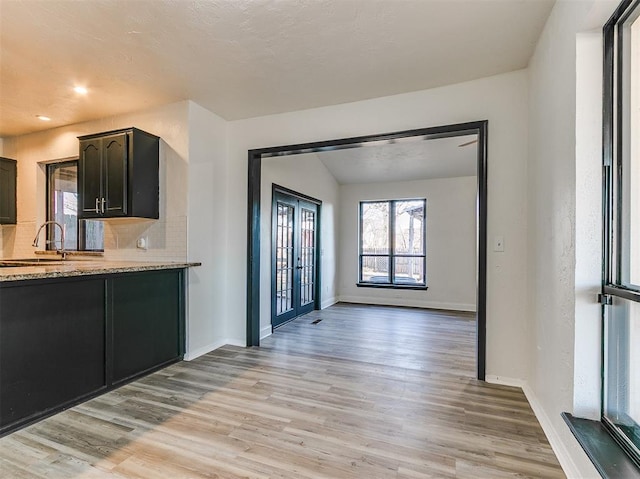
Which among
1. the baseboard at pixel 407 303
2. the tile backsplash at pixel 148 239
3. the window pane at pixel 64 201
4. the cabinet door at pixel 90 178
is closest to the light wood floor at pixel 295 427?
the tile backsplash at pixel 148 239

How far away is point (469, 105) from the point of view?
2.94 metres

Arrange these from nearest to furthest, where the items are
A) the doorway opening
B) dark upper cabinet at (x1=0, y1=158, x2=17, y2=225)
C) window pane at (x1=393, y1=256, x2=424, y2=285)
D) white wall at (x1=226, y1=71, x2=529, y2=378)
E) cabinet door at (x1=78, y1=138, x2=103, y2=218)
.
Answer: white wall at (x1=226, y1=71, x2=529, y2=378) < cabinet door at (x1=78, y1=138, x2=103, y2=218) < dark upper cabinet at (x1=0, y1=158, x2=17, y2=225) < the doorway opening < window pane at (x1=393, y1=256, x2=424, y2=285)

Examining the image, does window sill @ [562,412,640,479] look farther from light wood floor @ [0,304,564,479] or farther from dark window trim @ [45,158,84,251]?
dark window trim @ [45,158,84,251]

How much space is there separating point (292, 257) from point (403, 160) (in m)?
2.63

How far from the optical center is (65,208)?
4.38 meters

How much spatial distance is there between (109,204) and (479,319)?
3.72 m

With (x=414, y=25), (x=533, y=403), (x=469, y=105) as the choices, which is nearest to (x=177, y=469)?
(x=533, y=403)

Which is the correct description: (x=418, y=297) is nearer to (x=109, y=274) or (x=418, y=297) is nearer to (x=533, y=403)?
(x=533, y=403)

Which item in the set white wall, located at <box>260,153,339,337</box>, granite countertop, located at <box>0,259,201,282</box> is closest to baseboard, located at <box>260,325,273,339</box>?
white wall, located at <box>260,153,339,337</box>

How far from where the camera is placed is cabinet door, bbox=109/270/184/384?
9.04 ft

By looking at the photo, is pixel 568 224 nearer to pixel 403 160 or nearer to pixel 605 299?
pixel 605 299

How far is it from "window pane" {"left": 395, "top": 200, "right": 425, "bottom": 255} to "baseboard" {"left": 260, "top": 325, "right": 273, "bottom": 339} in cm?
353

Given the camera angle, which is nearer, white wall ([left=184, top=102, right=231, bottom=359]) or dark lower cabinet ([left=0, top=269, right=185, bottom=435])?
dark lower cabinet ([left=0, top=269, right=185, bottom=435])

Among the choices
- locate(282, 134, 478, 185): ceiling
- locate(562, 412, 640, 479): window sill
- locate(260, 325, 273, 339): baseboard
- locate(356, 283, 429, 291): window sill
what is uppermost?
locate(282, 134, 478, 185): ceiling
